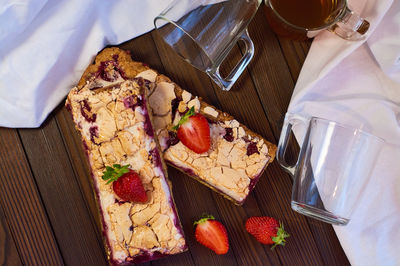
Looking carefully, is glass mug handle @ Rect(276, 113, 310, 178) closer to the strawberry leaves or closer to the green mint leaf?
the green mint leaf

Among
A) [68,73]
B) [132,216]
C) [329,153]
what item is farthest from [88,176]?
[329,153]

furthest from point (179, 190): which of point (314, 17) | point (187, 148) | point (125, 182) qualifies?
point (314, 17)

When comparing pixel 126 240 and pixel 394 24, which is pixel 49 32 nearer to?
pixel 126 240

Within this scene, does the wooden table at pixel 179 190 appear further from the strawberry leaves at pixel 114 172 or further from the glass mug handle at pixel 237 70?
the strawberry leaves at pixel 114 172

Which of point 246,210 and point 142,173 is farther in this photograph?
point 246,210

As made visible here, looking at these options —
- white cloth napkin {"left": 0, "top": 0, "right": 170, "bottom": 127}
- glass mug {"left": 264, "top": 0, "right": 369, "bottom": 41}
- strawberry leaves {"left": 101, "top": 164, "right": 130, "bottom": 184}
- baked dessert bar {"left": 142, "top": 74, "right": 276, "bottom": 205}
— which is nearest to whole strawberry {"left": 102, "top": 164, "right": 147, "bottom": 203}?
strawberry leaves {"left": 101, "top": 164, "right": 130, "bottom": 184}

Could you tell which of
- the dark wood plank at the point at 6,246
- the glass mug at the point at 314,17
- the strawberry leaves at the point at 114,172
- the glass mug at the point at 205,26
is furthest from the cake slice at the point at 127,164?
the glass mug at the point at 314,17
